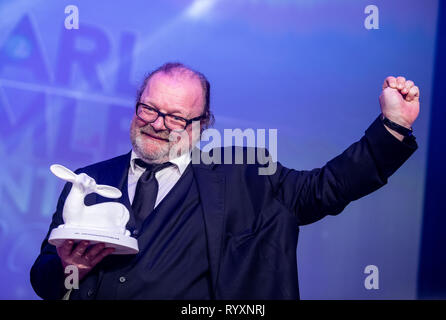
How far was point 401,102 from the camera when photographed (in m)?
1.71

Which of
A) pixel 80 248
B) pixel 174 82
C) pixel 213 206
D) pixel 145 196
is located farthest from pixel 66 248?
pixel 174 82

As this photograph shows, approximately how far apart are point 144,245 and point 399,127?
828 mm

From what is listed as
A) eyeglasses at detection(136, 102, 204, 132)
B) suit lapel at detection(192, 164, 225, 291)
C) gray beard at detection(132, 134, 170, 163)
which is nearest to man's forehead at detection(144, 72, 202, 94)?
eyeglasses at detection(136, 102, 204, 132)

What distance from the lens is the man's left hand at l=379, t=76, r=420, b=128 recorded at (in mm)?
1706

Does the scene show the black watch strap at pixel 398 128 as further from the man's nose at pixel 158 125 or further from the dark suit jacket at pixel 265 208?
the man's nose at pixel 158 125

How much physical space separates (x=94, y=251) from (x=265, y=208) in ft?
1.80

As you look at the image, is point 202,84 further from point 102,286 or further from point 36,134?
point 102,286

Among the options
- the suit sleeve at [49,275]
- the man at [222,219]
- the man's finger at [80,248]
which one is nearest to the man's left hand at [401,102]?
the man at [222,219]

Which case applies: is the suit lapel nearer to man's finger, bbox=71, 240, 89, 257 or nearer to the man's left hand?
man's finger, bbox=71, 240, 89, 257

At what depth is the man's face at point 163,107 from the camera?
2.00 m

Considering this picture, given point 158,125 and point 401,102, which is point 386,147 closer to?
point 401,102

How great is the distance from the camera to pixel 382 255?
2381mm
